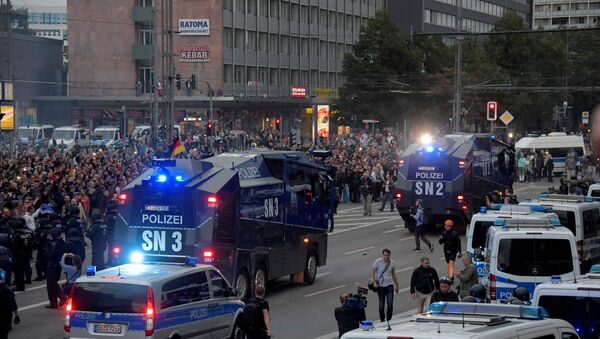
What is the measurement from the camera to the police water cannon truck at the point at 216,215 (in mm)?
22312

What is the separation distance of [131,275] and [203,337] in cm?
151

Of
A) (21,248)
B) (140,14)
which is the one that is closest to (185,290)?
(21,248)

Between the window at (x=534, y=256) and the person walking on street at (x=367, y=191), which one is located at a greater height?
the window at (x=534, y=256)

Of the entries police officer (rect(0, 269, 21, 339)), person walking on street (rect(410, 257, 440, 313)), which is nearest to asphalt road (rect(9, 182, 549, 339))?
person walking on street (rect(410, 257, 440, 313))

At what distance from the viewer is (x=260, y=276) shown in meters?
24.4

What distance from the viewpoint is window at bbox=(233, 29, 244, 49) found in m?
93.1

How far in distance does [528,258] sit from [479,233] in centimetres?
500

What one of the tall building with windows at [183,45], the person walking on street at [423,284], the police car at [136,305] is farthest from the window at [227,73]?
the police car at [136,305]

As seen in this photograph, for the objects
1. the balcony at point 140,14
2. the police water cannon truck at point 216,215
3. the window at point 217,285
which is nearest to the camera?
the window at point 217,285

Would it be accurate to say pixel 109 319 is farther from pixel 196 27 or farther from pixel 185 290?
pixel 196 27

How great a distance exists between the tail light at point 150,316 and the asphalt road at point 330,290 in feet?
16.7

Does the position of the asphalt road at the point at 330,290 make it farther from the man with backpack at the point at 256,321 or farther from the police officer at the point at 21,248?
the man with backpack at the point at 256,321

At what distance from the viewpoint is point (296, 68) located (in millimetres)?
104562

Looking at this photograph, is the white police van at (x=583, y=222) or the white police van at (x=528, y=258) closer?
the white police van at (x=528, y=258)
